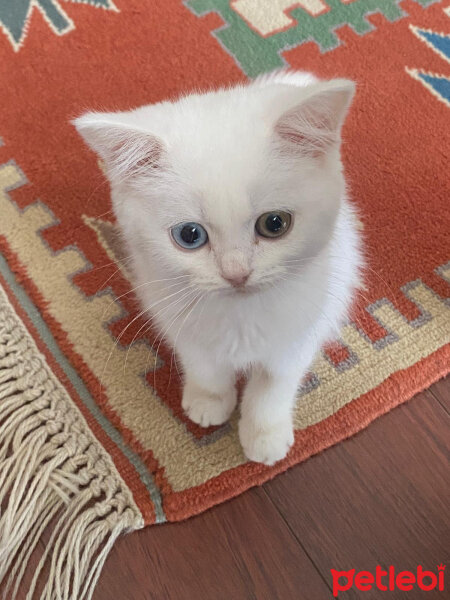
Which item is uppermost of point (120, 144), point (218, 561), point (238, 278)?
point (120, 144)

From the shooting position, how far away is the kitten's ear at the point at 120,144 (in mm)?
574

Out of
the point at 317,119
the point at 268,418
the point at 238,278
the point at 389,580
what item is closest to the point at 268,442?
the point at 268,418

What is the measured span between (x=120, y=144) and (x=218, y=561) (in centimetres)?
65

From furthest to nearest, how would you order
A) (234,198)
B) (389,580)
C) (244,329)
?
(389,580), (244,329), (234,198)

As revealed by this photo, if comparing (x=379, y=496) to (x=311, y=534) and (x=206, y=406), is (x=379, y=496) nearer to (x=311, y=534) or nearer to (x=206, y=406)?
(x=311, y=534)

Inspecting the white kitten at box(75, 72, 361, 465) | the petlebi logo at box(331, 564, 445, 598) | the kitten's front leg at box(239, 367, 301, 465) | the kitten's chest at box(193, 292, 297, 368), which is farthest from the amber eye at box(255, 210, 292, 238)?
the petlebi logo at box(331, 564, 445, 598)

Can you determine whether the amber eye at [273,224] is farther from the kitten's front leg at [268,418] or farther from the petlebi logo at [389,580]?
the petlebi logo at [389,580]

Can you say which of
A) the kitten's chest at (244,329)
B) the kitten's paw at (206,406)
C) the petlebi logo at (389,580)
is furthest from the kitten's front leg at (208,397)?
the petlebi logo at (389,580)

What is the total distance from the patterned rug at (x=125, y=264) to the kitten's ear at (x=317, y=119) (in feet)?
1.58

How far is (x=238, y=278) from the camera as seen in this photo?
60cm

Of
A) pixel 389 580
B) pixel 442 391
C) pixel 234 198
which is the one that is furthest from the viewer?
pixel 442 391

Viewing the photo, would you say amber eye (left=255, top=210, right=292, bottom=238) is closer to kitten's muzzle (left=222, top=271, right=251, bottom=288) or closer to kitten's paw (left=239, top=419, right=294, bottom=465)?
kitten's muzzle (left=222, top=271, right=251, bottom=288)

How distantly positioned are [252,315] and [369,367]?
0.37 metres

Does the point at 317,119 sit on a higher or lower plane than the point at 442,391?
higher
